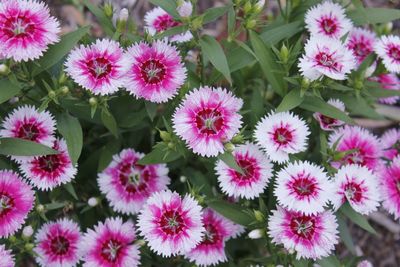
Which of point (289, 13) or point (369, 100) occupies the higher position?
point (289, 13)

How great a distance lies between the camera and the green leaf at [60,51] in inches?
105

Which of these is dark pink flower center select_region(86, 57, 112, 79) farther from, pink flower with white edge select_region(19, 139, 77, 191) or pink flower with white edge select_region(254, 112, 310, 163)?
pink flower with white edge select_region(254, 112, 310, 163)

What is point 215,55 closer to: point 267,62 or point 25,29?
point 267,62

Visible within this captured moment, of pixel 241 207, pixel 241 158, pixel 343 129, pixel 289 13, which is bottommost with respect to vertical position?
pixel 241 207

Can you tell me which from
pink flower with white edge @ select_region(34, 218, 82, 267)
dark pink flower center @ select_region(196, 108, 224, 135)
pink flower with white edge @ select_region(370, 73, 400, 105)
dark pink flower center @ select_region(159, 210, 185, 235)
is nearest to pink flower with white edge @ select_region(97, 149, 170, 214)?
pink flower with white edge @ select_region(34, 218, 82, 267)

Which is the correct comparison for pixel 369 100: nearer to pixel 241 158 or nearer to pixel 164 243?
pixel 241 158

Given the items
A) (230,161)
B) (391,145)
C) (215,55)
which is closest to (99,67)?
(215,55)

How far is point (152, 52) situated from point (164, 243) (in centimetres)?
95

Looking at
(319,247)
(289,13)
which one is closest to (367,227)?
(319,247)

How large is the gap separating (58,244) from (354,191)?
5.28 ft

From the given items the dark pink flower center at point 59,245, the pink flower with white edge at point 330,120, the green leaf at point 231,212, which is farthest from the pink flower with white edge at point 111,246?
the pink flower with white edge at point 330,120

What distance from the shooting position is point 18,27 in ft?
8.41

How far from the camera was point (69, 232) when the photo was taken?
293 centimetres

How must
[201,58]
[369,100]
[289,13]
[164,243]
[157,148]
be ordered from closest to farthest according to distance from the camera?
[164,243] → [157,148] → [201,58] → [289,13] → [369,100]
